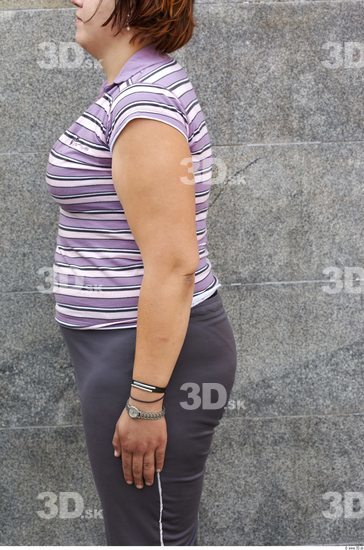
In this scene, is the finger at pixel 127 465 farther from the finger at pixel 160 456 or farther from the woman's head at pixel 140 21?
the woman's head at pixel 140 21

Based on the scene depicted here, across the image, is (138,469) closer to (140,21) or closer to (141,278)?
(141,278)

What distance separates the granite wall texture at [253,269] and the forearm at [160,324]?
2.01 metres

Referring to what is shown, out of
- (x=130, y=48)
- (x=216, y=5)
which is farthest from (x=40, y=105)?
(x=130, y=48)

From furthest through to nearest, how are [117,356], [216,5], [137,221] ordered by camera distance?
[216,5]
[117,356]
[137,221]

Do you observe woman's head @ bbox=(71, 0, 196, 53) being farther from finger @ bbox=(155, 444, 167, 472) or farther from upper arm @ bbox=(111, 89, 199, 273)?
finger @ bbox=(155, 444, 167, 472)

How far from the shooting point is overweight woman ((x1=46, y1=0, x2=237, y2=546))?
→ 77.7 inches

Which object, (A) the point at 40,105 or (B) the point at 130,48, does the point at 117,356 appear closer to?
(B) the point at 130,48

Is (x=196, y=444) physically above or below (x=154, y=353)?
below

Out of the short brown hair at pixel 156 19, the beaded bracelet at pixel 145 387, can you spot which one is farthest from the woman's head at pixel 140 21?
the beaded bracelet at pixel 145 387

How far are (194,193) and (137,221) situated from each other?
0.18 metres

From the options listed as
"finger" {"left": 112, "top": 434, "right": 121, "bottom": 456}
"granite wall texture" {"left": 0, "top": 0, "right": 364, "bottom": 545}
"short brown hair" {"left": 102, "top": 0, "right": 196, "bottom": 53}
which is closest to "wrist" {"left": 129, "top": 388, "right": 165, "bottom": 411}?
"finger" {"left": 112, "top": 434, "right": 121, "bottom": 456}

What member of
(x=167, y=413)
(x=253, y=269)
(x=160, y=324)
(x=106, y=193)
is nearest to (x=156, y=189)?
(x=106, y=193)

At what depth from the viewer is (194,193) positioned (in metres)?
2.07

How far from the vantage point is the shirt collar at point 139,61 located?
2.13 m
